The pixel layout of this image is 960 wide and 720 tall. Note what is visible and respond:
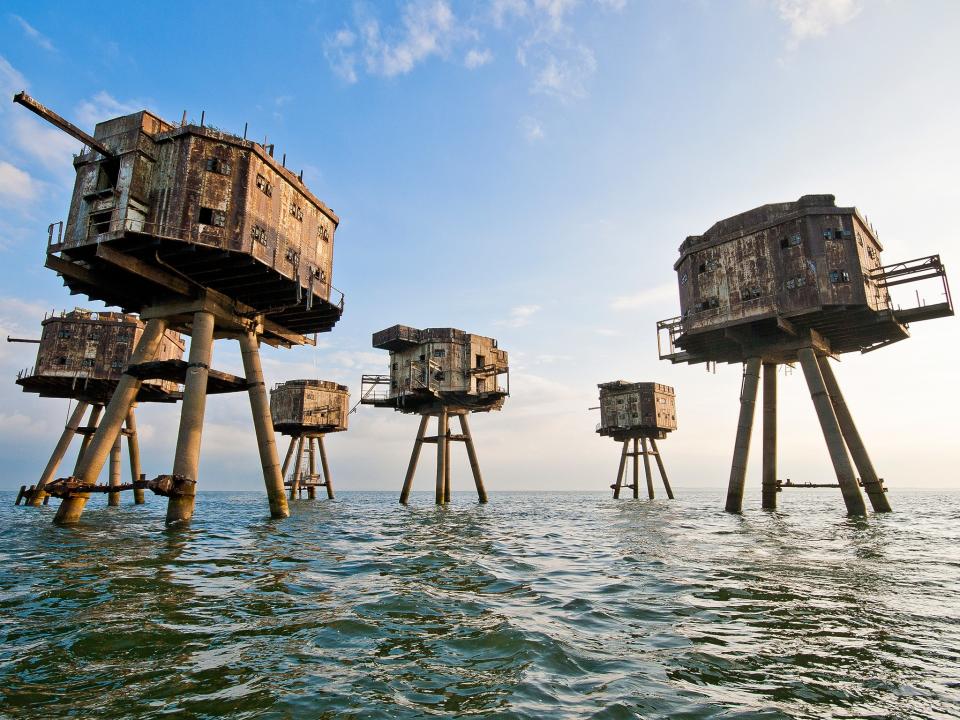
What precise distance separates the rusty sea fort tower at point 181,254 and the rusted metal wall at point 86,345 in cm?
1328

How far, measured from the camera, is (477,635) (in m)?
5.19

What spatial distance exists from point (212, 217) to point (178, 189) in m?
1.25

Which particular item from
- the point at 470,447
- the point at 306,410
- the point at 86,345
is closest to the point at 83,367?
the point at 86,345

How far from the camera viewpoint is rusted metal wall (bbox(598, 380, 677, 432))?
41.3 m

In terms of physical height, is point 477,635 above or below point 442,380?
below

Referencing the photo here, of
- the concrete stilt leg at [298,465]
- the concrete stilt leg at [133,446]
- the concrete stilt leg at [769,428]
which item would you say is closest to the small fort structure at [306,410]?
the concrete stilt leg at [298,465]

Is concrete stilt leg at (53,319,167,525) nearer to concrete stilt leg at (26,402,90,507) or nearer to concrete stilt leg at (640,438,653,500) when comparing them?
concrete stilt leg at (26,402,90,507)

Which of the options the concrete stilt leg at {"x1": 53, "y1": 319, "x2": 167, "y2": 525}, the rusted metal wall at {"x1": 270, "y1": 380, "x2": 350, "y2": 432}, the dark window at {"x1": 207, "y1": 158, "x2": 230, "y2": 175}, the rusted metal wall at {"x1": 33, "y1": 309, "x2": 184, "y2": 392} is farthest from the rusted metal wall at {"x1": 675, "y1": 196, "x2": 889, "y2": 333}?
the rusted metal wall at {"x1": 33, "y1": 309, "x2": 184, "y2": 392}

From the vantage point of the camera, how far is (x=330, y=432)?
41875mm

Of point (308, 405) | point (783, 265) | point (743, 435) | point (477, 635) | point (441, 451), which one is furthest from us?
point (308, 405)

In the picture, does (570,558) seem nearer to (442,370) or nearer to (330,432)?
(442,370)

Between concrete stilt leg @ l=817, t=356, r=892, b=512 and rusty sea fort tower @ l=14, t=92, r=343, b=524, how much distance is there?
70.5 feet

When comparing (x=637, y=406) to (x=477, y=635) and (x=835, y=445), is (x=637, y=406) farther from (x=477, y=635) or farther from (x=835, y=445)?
(x=477, y=635)

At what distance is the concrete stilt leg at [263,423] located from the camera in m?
18.6
